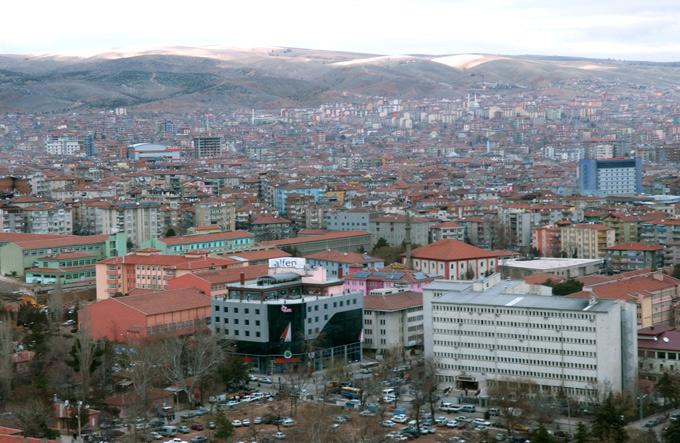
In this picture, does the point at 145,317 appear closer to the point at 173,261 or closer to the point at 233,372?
the point at 233,372

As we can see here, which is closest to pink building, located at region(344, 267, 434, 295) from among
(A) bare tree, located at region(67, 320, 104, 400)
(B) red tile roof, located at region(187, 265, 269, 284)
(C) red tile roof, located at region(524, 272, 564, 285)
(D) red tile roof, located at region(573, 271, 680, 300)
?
(B) red tile roof, located at region(187, 265, 269, 284)

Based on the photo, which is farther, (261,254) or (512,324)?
(261,254)

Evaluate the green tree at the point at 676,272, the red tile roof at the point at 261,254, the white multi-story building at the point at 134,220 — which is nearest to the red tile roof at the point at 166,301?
the red tile roof at the point at 261,254

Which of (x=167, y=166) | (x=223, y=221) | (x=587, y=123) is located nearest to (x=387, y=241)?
(x=223, y=221)

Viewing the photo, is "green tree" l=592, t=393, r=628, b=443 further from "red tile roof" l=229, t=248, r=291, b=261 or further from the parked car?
"red tile roof" l=229, t=248, r=291, b=261

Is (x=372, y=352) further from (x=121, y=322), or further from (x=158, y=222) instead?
(x=158, y=222)

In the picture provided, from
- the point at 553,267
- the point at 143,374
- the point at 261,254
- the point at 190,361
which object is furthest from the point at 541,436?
the point at 261,254
